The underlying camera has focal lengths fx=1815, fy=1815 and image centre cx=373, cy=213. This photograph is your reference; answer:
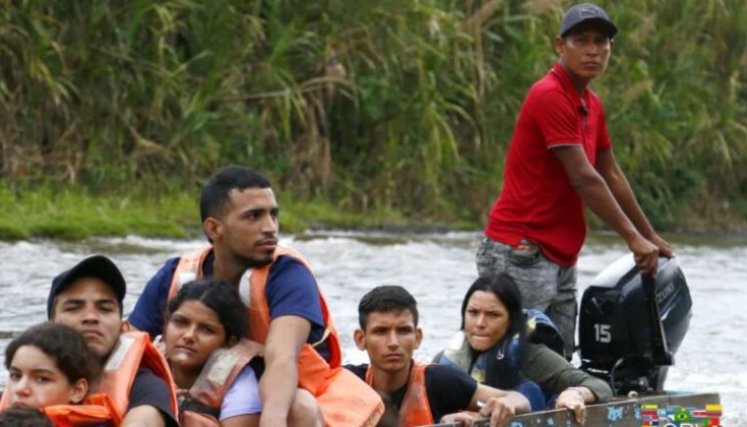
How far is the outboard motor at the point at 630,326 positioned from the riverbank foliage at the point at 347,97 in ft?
21.8

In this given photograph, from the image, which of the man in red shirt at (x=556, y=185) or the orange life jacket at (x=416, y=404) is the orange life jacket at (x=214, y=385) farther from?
the man in red shirt at (x=556, y=185)

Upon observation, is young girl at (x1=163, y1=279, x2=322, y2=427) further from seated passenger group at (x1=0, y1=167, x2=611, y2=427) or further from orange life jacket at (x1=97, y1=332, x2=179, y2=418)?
orange life jacket at (x1=97, y1=332, x2=179, y2=418)

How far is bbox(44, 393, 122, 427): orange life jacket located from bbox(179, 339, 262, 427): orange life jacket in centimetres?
38

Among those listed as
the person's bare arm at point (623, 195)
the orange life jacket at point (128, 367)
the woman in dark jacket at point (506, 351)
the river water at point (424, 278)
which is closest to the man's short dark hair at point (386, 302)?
the woman in dark jacket at point (506, 351)

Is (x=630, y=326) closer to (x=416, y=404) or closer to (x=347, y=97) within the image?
(x=416, y=404)

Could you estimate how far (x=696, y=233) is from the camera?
675 inches

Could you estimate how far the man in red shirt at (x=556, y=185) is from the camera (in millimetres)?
5977

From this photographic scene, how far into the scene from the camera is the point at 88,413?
423 cm

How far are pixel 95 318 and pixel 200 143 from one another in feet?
31.0

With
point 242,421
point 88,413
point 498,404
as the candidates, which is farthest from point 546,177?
point 88,413

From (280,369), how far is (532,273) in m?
1.71

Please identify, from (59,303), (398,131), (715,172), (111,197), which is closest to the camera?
(59,303)

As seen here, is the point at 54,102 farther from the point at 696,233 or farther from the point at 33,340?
the point at 33,340

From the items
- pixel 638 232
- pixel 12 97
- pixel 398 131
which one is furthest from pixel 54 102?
pixel 638 232
